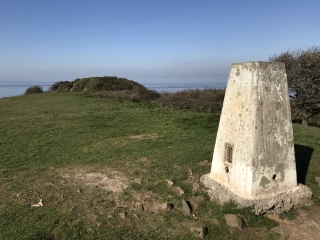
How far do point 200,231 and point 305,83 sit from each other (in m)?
16.0

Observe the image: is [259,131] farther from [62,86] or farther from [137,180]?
[62,86]

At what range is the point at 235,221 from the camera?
475 centimetres

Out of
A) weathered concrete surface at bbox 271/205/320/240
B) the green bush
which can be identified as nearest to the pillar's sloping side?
weathered concrete surface at bbox 271/205/320/240

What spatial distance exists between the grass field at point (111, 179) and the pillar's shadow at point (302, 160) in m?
0.03

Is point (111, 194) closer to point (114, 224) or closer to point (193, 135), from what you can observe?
point (114, 224)

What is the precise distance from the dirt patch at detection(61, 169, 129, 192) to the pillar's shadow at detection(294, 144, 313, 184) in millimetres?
4247

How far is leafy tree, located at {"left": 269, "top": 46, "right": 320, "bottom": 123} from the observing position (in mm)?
17109

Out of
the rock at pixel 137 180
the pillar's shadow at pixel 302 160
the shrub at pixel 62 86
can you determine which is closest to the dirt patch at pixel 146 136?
the rock at pixel 137 180

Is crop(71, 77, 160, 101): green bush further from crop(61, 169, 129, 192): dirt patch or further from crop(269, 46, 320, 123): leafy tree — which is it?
crop(61, 169, 129, 192): dirt patch

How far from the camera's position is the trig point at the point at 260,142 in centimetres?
491

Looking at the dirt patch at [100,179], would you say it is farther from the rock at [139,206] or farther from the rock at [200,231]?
the rock at [200,231]

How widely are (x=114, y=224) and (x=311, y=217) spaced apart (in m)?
3.65

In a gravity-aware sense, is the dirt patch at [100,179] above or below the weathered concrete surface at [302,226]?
above

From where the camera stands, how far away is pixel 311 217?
5.12 m
